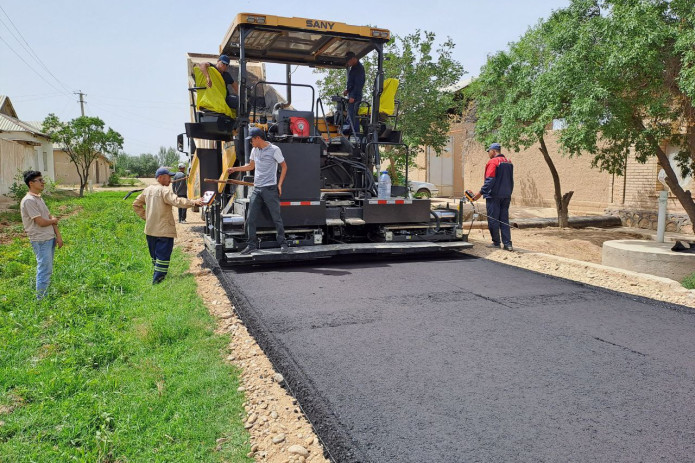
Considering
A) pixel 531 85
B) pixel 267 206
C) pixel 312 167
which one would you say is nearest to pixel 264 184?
pixel 267 206

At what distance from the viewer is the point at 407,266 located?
693 centimetres

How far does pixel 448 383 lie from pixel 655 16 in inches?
271

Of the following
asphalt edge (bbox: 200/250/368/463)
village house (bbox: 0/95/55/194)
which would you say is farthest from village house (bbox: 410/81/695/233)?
village house (bbox: 0/95/55/194)

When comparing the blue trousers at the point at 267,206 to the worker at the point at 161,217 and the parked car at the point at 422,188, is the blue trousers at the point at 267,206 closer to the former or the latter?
the worker at the point at 161,217

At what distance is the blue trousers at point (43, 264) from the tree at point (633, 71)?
7.56 metres

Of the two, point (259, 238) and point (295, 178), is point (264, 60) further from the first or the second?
point (259, 238)

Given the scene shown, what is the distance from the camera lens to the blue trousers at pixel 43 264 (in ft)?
19.0

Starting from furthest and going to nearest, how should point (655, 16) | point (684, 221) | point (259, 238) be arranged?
point (684, 221) → point (655, 16) → point (259, 238)

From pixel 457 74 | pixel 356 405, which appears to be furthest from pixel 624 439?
pixel 457 74

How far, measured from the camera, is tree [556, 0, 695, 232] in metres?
7.34

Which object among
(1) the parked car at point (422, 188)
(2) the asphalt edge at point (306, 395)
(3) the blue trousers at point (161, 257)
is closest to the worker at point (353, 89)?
(3) the blue trousers at point (161, 257)

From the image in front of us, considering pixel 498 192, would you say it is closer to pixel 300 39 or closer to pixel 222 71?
pixel 300 39

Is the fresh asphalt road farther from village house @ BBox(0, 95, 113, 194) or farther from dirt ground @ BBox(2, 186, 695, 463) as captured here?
village house @ BBox(0, 95, 113, 194)

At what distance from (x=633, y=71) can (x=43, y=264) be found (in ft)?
28.6
